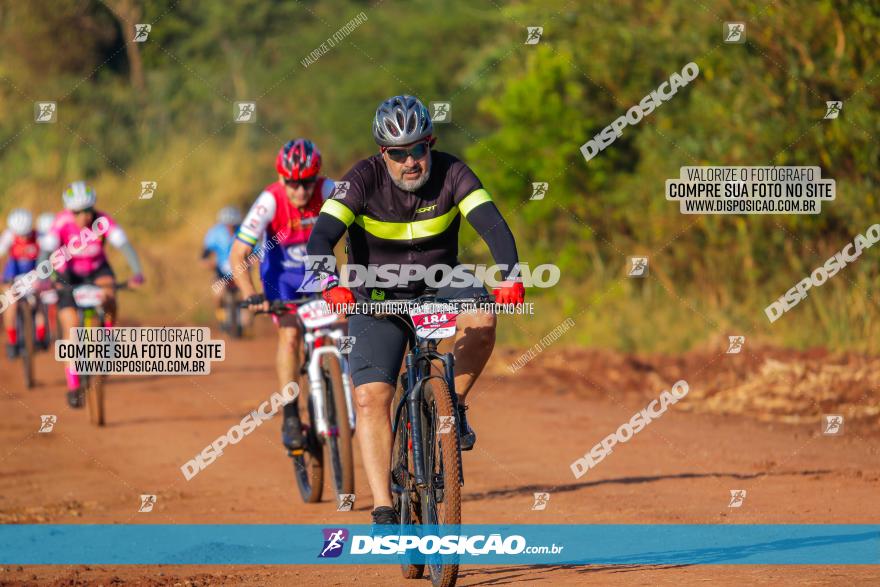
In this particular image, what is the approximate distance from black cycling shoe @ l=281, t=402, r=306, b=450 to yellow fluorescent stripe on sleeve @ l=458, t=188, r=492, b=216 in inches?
135

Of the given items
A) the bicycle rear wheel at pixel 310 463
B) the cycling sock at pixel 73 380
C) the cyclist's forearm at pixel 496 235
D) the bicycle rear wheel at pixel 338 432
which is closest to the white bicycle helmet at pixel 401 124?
the cyclist's forearm at pixel 496 235

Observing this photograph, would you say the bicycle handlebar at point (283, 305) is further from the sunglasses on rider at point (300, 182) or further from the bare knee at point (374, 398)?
the bare knee at point (374, 398)

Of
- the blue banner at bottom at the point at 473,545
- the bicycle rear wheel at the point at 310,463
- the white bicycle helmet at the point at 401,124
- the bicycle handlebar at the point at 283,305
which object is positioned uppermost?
the white bicycle helmet at the point at 401,124

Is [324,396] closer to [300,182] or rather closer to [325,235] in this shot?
[300,182]

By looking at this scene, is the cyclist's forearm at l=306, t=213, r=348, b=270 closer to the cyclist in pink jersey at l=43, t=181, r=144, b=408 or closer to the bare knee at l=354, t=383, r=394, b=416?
the bare knee at l=354, t=383, r=394, b=416

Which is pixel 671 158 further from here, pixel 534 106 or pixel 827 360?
pixel 827 360

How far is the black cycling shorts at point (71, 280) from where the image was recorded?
1480 cm

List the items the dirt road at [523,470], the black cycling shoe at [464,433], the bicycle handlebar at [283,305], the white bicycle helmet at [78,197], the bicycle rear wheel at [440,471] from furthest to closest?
the white bicycle helmet at [78,197] < the bicycle handlebar at [283,305] < the dirt road at [523,470] < the black cycling shoe at [464,433] < the bicycle rear wheel at [440,471]

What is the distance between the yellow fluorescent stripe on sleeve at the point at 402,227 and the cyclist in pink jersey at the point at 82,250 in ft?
24.7

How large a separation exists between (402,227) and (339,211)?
1.17ft

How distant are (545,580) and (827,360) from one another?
791cm

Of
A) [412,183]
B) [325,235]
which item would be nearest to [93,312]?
[325,235]

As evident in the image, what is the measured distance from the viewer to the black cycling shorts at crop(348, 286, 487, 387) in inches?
290

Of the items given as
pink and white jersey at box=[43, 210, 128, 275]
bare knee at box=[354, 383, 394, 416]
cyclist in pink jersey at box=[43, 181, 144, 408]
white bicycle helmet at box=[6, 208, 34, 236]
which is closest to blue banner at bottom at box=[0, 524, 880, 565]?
bare knee at box=[354, 383, 394, 416]
